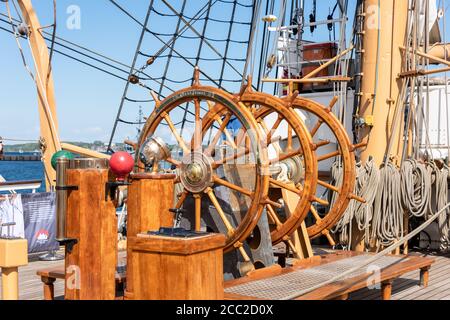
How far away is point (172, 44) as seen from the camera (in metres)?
11.2

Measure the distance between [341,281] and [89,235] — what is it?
179 cm

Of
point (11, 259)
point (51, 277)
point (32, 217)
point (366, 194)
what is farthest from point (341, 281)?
point (32, 217)

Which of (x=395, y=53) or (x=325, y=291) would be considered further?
(x=395, y=53)

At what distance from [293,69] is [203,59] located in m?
2.95

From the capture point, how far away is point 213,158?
5441 mm

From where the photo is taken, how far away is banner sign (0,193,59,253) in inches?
286

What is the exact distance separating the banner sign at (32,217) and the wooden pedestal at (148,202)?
345 cm

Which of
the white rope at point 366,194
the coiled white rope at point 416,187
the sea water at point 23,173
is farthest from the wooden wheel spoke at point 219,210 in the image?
the sea water at point 23,173

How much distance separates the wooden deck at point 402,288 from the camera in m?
5.38

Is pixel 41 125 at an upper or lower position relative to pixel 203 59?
lower

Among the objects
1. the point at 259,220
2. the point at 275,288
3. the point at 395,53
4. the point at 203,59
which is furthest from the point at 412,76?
the point at 203,59

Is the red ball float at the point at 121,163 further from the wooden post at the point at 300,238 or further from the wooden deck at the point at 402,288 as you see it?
the wooden post at the point at 300,238

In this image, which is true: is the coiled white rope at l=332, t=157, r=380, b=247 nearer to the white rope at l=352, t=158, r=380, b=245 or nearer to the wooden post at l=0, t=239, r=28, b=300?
the white rope at l=352, t=158, r=380, b=245
